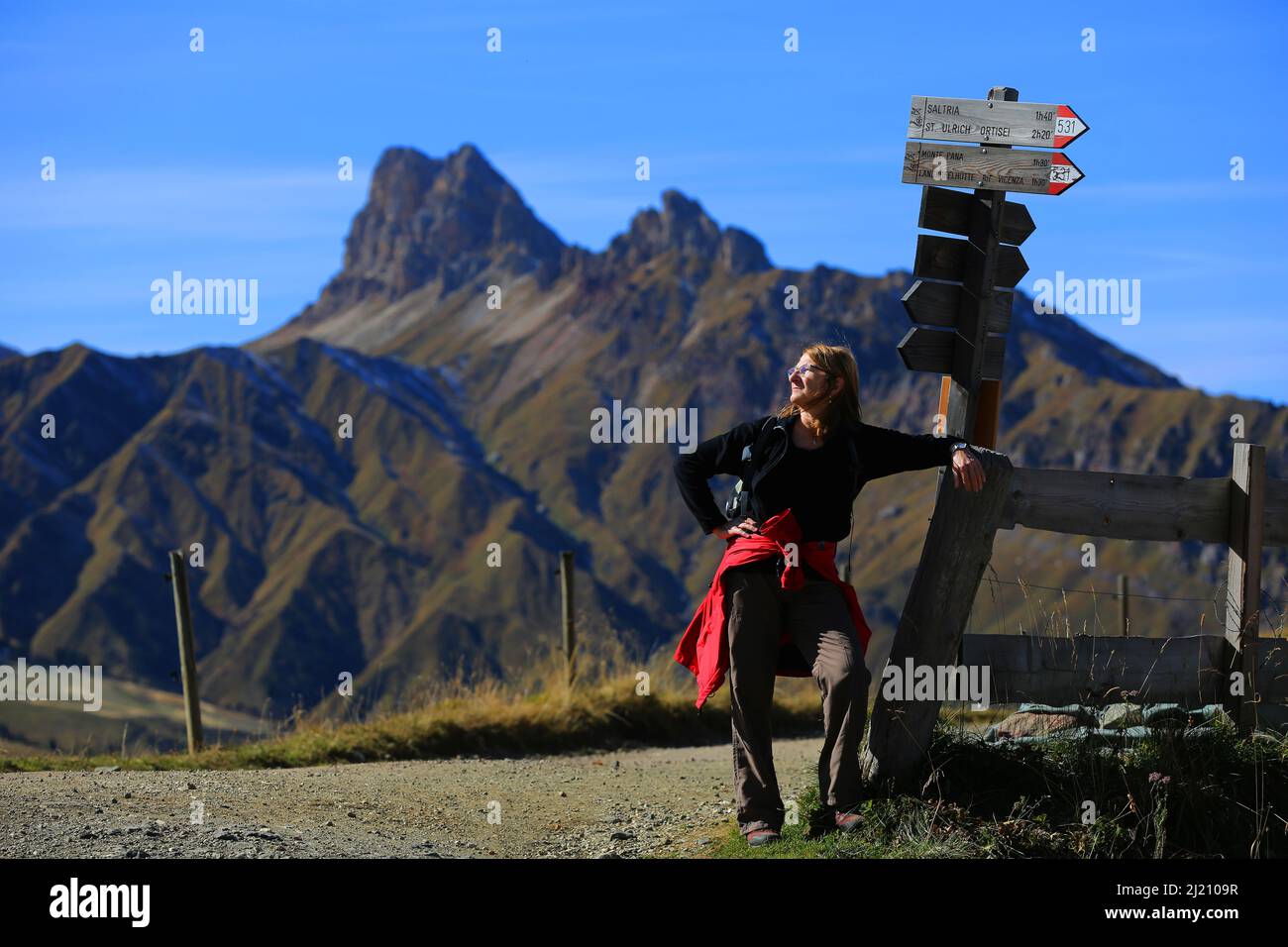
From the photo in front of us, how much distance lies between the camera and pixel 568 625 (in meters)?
13.0

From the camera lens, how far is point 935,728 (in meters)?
6.97

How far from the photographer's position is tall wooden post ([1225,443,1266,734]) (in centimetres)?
711

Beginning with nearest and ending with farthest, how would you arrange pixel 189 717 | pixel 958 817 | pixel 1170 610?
pixel 958 817, pixel 189 717, pixel 1170 610

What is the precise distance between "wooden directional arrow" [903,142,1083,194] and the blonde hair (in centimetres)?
106

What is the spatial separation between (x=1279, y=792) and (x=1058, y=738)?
1012 millimetres

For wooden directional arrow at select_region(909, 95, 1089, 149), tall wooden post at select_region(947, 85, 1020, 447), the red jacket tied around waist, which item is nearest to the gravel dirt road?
the red jacket tied around waist

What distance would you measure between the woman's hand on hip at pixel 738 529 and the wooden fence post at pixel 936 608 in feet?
2.79

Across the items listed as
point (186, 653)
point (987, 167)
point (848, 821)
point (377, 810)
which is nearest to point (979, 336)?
point (987, 167)

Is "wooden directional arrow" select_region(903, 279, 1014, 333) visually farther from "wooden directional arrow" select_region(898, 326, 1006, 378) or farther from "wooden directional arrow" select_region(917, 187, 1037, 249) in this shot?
"wooden directional arrow" select_region(917, 187, 1037, 249)

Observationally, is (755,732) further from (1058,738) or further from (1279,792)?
(1279,792)

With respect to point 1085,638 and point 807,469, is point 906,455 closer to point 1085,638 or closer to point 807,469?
point 807,469

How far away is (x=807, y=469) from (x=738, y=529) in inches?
15.9

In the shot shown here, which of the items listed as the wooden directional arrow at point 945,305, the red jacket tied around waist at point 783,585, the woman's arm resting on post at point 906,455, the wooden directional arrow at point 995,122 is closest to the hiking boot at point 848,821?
the red jacket tied around waist at point 783,585
